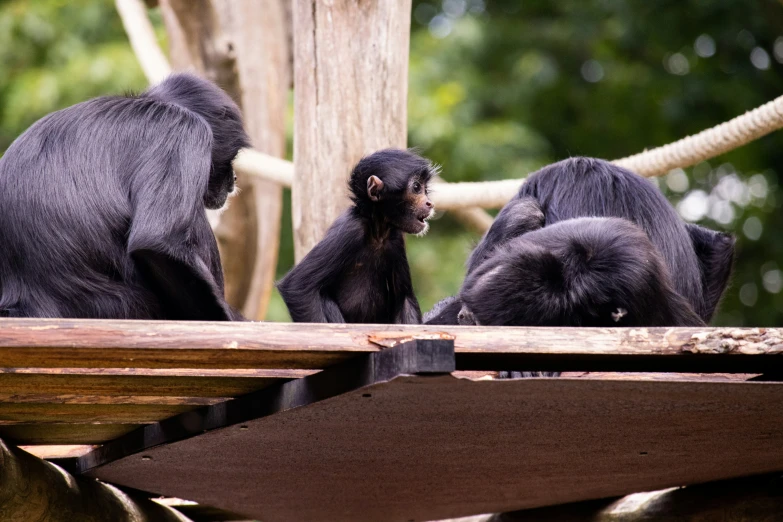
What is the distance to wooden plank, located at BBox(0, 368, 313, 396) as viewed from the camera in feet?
9.62

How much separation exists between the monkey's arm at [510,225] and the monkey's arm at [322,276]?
2.13 feet

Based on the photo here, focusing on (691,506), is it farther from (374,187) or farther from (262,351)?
(262,351)

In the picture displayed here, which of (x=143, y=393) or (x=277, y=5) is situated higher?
(x=277, y=5)

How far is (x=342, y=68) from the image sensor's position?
212 inches

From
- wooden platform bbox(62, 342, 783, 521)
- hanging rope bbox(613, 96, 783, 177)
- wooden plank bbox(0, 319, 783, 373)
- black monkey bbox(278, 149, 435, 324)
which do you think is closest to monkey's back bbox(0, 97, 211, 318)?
wooden platform bbox(62, 342, 783, 521)

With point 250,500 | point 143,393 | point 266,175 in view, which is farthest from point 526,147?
point 143,393

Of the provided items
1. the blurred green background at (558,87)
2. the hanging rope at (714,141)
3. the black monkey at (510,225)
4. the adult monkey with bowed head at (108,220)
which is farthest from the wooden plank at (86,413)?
the blurred green background at (558,87)

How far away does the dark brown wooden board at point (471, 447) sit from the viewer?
9.46 feet

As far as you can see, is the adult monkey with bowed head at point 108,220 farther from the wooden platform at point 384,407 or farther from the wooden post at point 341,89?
the wooden post at point 341,89

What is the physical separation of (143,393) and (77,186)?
977 mm

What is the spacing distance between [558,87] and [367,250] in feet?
36.2

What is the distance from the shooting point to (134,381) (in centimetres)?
304

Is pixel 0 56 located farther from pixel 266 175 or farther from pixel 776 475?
pixel 776 475

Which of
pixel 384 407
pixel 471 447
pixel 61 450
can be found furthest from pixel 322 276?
pixel 384 407
